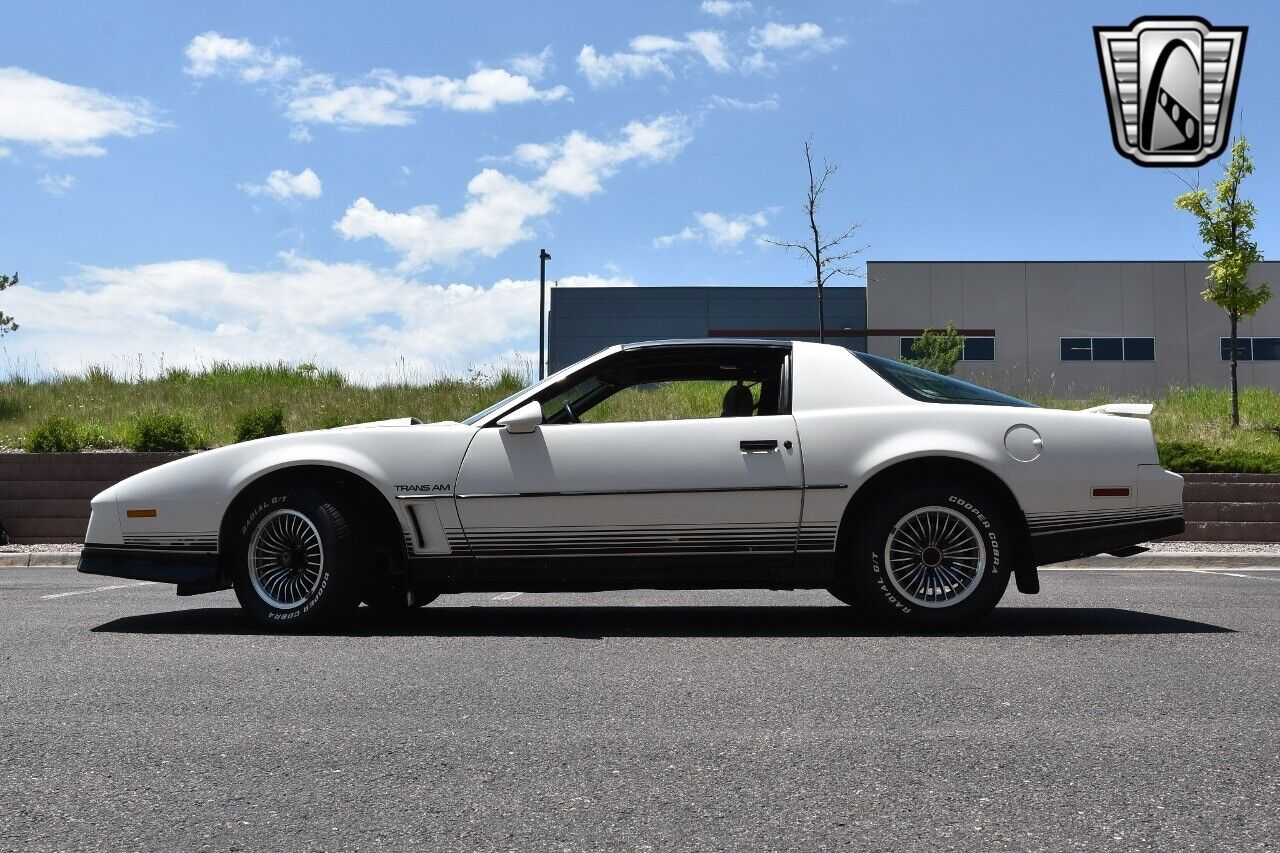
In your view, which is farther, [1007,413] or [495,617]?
[495,617]

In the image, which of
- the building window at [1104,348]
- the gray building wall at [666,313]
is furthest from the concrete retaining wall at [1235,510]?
the gray building wall at [666,313]

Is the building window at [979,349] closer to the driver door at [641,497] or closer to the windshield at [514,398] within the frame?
the windshield at [514,398]

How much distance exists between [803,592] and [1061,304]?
37.6 meters

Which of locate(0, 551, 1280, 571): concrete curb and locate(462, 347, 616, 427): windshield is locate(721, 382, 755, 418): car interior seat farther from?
locate(0, 551, 1280, 571): concrete curb

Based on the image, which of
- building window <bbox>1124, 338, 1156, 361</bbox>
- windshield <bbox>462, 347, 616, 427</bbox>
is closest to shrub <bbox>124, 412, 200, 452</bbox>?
windshield <bbox>462, 347, 616, 427</bbox>

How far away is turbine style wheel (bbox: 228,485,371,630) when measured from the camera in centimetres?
609

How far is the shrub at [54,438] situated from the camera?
15852 millimetres

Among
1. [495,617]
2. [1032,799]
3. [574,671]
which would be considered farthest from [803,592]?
[1032,799]

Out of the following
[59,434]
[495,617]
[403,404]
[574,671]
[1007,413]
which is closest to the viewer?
[574,671]

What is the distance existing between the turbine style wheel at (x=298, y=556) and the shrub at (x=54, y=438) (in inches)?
435

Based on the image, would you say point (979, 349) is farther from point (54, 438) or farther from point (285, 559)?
point (285, 559)

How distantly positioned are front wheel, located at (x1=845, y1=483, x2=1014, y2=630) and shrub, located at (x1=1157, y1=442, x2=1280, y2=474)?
9975 mm

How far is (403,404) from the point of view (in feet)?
65.3

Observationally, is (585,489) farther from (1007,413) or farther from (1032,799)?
(1032,799)
